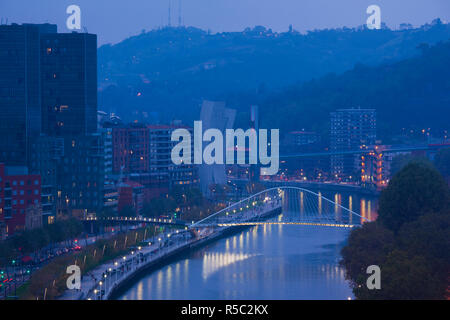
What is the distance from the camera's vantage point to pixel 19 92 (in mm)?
13492

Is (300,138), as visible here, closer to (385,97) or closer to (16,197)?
(385,97)

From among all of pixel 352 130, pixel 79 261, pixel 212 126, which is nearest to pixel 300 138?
pixel 352 130

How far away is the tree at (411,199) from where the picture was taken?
10.6 m

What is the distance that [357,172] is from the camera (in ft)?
79.0

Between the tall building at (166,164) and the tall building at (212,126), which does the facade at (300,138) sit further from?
the tall building at (166,164)

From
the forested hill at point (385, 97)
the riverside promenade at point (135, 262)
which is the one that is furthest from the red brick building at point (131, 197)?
the forested hill at point (385, 97)

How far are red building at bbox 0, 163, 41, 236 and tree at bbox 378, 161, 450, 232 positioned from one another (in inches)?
159

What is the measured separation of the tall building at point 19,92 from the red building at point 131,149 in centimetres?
386

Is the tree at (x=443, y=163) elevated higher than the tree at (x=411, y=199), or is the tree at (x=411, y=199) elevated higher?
the tree at (x=443, y=163)

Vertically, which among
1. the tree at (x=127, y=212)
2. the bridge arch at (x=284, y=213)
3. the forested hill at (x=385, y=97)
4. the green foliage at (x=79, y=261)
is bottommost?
the green foliage at (x=79, y=261)

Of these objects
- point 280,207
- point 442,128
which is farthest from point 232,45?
point 280,207

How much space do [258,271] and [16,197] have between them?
3153 millimetres
